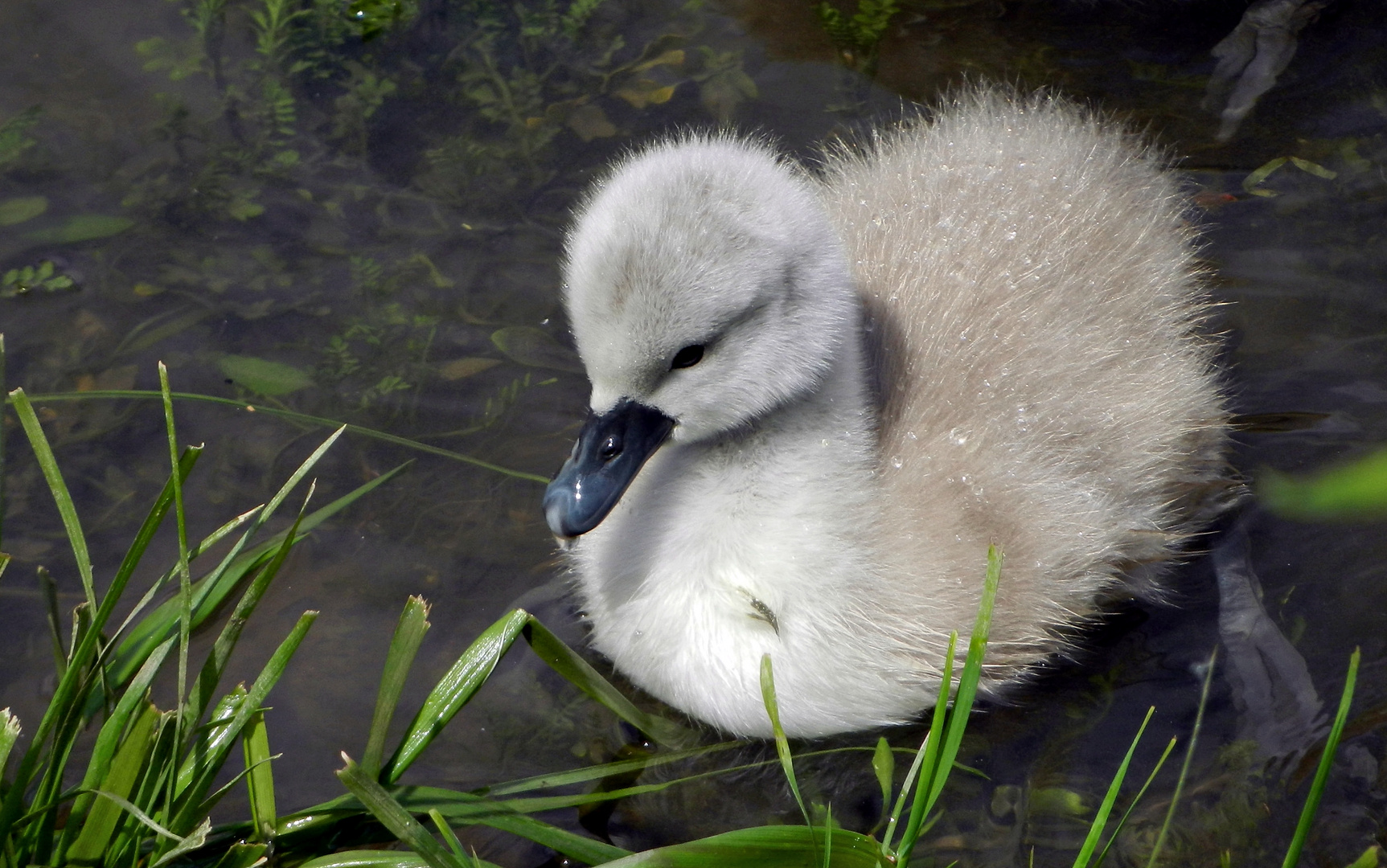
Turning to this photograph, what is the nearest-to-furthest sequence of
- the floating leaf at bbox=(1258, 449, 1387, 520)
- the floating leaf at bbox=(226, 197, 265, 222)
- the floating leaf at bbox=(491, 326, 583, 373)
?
the floating leaf at bbox=(1258, 449, 1387, 520)
the floating leaf at bbox=(491, 326, 583, 373)
the floating leaf at bbox=(226, 197, 265, 222)

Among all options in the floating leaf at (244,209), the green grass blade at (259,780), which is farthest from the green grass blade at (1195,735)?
the floating leaf at (244,209)

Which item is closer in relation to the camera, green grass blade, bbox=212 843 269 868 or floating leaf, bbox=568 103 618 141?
green grass blade, bbox=212 843 269 868

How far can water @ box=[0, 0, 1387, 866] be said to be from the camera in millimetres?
2588

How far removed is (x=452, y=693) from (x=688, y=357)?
72 cm

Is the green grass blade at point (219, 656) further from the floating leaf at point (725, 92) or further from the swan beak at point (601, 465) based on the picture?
the floating leaf at point (725, 92)

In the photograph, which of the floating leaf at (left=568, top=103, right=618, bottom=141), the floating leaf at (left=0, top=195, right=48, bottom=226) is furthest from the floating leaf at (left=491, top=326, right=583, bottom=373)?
the floating leaf at (left=0, top=195, right=48, bottom=226)

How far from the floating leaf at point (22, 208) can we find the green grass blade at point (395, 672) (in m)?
2.16

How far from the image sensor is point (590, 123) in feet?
12.9

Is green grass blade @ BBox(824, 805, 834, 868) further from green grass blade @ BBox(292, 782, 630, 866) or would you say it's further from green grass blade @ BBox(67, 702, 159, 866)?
green grass blade @ BBox(67, 702, 159, 866)

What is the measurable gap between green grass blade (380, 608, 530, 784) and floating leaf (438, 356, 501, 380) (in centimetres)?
132

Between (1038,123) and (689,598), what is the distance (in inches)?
59.1

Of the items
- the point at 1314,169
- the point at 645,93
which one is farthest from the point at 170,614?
the point at 1314,169

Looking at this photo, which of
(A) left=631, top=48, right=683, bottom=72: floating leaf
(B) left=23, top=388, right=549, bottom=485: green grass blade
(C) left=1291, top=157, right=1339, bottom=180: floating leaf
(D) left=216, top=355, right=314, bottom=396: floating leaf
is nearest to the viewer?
(B) left=23, top=388, right=549, bottom=485: green grass blade

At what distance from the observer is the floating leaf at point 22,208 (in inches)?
139
